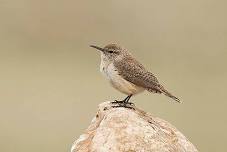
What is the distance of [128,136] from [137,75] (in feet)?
5.91

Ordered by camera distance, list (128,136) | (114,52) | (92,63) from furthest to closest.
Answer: (92,63) < (114,52) < (128,136)

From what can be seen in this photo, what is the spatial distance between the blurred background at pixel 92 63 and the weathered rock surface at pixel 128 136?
10239mm

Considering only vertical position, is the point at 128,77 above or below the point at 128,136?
above

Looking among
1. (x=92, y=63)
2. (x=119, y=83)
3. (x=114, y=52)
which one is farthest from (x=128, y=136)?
(x=92, y=63)

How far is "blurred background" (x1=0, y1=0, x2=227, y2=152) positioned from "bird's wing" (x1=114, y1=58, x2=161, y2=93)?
9.06 meters

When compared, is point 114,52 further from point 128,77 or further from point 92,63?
point 92,63

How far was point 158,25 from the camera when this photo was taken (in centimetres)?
3588

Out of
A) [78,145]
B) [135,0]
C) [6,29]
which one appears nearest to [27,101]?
[6,29]

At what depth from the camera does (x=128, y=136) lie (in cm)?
1130

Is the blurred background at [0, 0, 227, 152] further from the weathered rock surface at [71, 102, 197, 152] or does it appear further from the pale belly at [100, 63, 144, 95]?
the weathered rock surface at [71, 102, 197, 152]

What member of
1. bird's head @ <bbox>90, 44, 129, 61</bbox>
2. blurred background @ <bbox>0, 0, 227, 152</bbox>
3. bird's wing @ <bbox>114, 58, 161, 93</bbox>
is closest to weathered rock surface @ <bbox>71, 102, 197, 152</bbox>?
bird's wing @ <bbox>114, 58, 161, 93</bbox>

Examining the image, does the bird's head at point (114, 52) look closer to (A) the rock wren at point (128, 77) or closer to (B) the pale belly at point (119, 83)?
(A) the rock wren at point (128, 77)

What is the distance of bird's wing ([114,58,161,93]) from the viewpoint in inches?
509

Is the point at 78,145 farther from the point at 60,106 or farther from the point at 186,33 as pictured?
the point at 186,33
